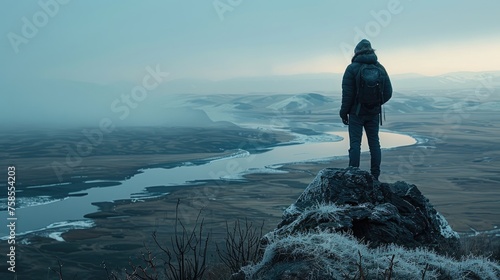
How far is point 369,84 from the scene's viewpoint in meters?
7.43

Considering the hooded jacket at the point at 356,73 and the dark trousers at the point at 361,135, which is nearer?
the hooded jacket at the point at 356,73

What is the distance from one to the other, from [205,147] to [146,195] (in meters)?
38.4

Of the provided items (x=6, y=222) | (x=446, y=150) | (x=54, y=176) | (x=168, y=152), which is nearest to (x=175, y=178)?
(x=54, y=176)

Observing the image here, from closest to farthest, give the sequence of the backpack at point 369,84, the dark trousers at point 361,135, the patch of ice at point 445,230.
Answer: the patch of ice at point 445,230 → the backpack at point 369,84 → the dark trousers at point 361,135

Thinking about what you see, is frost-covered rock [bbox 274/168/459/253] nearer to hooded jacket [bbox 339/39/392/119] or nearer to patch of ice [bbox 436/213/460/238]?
patch of ice [bbox 436/213/460/238]

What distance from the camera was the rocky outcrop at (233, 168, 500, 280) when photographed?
145 inches

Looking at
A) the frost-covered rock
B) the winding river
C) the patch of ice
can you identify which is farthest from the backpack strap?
the winding river

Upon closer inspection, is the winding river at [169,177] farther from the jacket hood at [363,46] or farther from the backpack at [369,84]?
the jacket hood at [363,46]

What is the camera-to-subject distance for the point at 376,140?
798 cm

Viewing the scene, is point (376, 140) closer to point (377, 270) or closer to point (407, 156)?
point (377, 270)

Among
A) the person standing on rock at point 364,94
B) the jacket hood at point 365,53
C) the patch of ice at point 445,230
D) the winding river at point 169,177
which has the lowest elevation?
the winding river at point 169,177

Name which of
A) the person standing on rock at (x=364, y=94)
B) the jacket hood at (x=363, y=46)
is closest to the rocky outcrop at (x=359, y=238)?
the person standing on rock at (x=364, y=94)

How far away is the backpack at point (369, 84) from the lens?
7406 mm

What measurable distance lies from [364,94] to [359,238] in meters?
2.96
